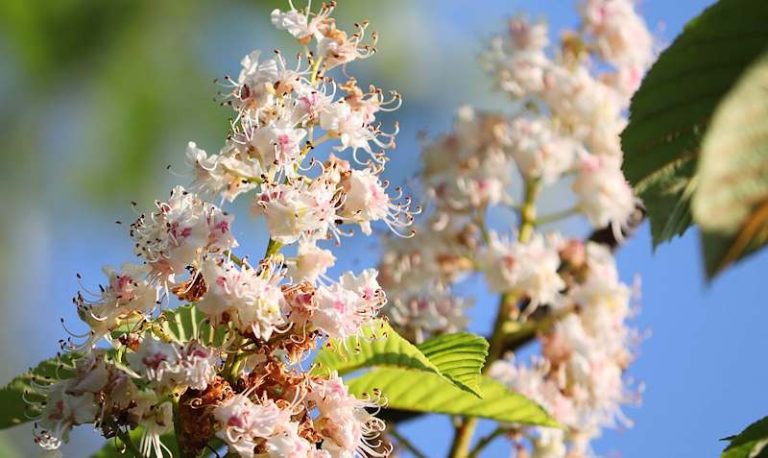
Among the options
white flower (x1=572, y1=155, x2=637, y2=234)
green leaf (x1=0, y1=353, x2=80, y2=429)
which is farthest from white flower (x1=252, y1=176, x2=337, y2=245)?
white flower (x1=572, y1=155, x2=637, y2=234)

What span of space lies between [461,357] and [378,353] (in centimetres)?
20

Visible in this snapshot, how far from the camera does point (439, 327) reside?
112 inches

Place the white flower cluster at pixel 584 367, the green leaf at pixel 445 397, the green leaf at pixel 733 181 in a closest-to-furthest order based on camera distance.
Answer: the green leaf at pixel 733 181 < the green leaf at pixel 445 397 < the white flower cluster at pixel 584 367

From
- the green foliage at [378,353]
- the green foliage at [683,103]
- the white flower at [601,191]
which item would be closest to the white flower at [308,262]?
the green foliage at [378,353]

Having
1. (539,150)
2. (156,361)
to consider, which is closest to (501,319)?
(539,150)

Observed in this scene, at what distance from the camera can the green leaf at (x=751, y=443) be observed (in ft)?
3.38

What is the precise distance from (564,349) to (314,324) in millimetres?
1589

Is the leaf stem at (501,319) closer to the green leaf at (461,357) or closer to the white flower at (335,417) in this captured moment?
the green leaf at (461,357)

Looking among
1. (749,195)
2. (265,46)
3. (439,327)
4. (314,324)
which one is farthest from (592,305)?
(265,46)

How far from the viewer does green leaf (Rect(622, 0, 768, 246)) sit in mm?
878

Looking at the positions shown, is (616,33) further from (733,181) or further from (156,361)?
(733,181)

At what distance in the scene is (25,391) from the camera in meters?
1.55

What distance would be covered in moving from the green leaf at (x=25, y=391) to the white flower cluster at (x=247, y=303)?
107 millimetres

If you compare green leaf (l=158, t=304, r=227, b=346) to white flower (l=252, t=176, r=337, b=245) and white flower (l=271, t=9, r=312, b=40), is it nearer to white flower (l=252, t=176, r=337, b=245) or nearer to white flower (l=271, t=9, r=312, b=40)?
white flower (l=252, t=176, r=337, b=245)
